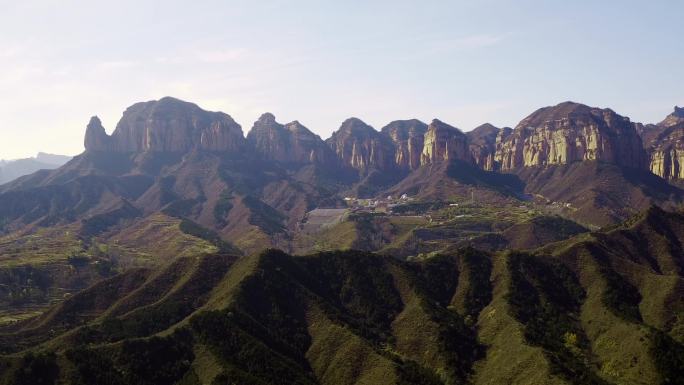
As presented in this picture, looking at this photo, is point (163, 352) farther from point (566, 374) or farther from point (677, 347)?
point (677, 347)

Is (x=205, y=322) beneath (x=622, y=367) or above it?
above

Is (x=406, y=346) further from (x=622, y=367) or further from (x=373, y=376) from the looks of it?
(x=622, y=367)

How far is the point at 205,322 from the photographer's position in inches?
7411

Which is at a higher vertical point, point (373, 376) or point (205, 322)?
point (205, 322)

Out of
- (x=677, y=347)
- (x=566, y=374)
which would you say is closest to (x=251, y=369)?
(x=566, y=374)

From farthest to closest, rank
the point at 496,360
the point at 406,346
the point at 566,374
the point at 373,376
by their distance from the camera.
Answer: the point at 406,346, the point at 496,360, the point at 373,376, the point at 566,374

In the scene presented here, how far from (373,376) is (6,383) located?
325ft

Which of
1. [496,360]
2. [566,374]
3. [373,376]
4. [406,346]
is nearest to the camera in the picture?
[566,374]

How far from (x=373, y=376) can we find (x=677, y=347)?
282ft

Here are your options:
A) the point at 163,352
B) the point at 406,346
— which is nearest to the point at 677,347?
the point at 406,346

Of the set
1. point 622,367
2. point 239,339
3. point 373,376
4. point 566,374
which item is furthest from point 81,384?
point 622,367

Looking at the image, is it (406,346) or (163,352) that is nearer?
(163,352)

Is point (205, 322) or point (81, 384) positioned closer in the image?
point (81, 384)

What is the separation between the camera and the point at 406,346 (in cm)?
19862
